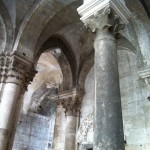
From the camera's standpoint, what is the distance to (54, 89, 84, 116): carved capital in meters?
7.76

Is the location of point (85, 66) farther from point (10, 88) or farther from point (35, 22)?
point (10, 88)

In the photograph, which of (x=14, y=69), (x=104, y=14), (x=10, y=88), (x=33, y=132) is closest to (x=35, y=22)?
(x=14, y=69)

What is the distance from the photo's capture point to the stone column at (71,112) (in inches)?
285

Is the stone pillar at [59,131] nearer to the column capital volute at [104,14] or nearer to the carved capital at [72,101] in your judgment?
the carved capital at [72,101]

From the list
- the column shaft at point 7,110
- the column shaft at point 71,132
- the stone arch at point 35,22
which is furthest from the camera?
the column shaft at point 71,132

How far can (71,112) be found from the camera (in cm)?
773

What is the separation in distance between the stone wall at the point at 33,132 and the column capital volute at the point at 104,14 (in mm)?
8542

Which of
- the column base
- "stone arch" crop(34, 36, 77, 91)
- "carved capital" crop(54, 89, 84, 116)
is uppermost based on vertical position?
"stone arch" crop(34, 36, 77, 91)

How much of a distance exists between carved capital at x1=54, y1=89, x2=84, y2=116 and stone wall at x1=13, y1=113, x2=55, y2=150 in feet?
12.9

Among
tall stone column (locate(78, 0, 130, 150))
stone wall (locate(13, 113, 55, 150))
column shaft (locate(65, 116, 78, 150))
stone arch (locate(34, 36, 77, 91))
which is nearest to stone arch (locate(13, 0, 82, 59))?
stone arch (locate(34, 36, 77, 91))

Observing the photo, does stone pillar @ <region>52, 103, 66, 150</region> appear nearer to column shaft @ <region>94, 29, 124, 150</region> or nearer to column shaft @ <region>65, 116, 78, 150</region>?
column shaft @ <region>65, 116, 78, 150</region>

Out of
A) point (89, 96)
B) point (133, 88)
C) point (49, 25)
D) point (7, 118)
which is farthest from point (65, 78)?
point (7, 118)

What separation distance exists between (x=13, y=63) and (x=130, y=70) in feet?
12.1

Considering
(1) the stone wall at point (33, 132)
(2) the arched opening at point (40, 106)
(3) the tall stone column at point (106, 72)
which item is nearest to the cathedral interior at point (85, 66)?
(3) the tall stone column at point (106, 72)
